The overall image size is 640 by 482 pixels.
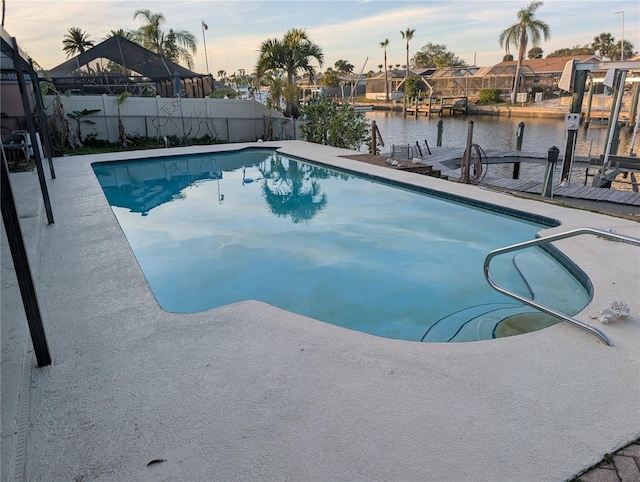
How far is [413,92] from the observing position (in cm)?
5044

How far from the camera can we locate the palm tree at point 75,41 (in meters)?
32.0

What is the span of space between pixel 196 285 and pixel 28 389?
285 cm

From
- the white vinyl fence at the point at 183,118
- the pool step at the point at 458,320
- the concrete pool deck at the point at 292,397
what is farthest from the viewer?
the white vinyl fence at the point at 183,118

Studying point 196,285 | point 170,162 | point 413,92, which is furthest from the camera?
point 413,92

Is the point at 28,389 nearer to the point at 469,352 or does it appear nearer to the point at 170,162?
the point at 469,352

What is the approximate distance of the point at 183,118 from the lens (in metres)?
15.4

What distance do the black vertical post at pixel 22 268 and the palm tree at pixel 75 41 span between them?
120 feet

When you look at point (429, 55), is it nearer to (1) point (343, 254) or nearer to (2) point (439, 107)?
(2) point (439, 107)

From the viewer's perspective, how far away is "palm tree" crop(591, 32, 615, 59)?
189ft

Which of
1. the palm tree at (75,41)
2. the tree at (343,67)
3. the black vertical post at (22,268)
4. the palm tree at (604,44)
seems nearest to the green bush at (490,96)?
the palm tree at (604,44)

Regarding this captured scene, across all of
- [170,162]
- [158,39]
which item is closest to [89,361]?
[170,162]

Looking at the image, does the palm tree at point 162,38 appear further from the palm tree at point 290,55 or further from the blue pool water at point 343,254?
the blue pool water at point 343,254

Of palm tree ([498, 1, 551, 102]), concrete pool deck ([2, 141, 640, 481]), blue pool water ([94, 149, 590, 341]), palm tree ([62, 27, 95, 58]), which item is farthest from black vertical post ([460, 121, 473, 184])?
palm tree ([498, 1, 551, 102])

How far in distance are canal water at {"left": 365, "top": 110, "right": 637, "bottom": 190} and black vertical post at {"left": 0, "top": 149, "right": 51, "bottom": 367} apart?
43.7 ft
